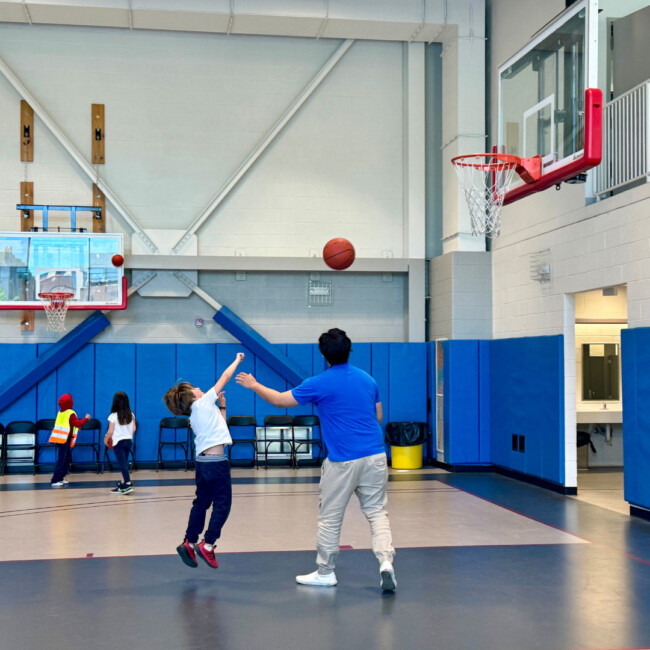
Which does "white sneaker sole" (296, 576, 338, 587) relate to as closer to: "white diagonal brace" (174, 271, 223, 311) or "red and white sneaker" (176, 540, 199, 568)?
"red and white sneaker" (176, 540, 199, 568)

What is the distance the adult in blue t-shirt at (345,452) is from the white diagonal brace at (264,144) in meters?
8.66

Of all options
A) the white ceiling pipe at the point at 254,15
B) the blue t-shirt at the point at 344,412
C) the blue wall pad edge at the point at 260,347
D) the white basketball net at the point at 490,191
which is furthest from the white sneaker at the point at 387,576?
the white ceiling pipe at the point at 254,15

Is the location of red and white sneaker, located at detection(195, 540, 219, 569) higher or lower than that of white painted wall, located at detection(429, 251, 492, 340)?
lower

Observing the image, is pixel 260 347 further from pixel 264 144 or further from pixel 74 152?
pixel 74 152

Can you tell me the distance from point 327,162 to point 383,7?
2674 mm

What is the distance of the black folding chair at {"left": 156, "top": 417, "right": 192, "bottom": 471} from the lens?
44.0 feet

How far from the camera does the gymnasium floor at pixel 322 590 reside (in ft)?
16.1

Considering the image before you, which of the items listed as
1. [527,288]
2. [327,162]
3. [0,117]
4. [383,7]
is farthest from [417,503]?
[0,117]

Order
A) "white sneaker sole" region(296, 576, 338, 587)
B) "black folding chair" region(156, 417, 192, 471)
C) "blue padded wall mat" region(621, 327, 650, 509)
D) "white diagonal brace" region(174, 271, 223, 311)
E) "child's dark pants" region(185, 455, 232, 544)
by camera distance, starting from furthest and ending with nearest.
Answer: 1. "white diagonal brace" region(174, 271, 223, 311)
2. "black folding chair" region(156, 417, 192, 471)
3. "blue padded wall mat" region(621, 327, 650, 509)
4. "child's dark pants" region(185, 455, 232, 544)
5. "white sneaker sole" region(296, 576, 338, 587)

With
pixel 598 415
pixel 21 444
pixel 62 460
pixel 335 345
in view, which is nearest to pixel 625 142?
pixel 598 415

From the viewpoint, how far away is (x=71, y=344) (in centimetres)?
1323

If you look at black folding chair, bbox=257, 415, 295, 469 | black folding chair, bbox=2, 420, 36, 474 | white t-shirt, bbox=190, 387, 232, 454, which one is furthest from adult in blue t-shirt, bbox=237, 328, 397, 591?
black folding chair, bbox=2, 420, 36, 474

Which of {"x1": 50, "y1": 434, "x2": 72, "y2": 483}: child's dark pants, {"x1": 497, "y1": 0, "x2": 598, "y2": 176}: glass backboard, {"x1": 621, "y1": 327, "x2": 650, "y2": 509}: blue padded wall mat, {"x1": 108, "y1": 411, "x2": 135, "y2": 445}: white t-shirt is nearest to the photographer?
{"x1": 497, "y1": 0, "x2": 598, "y2": 176}: glass backboard

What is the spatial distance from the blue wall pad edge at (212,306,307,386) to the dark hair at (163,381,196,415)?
7040 mm
